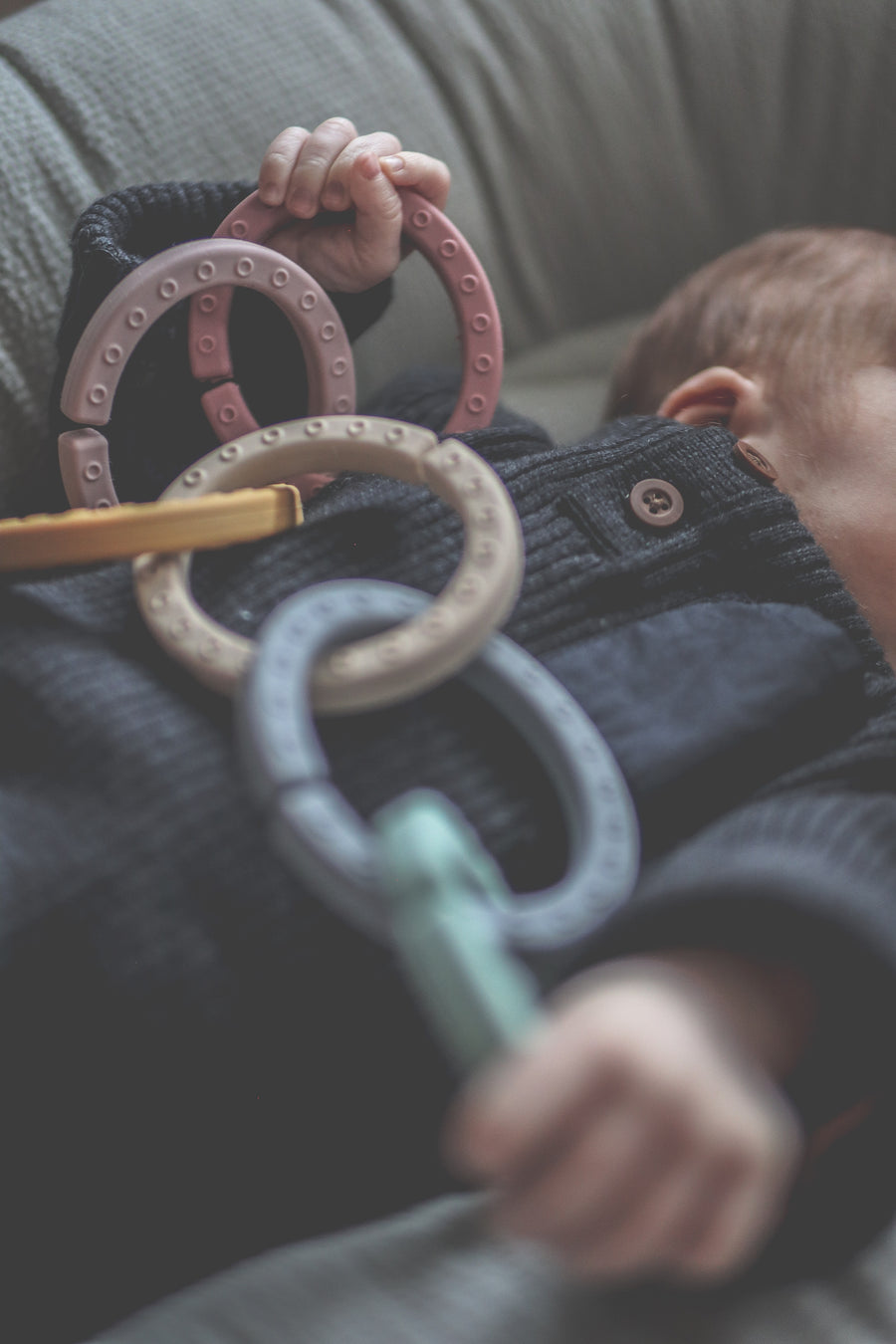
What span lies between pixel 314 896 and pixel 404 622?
0.12 m

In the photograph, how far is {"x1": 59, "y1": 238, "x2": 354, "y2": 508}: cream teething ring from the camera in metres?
0.56

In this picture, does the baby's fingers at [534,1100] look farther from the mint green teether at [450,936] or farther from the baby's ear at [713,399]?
the baby's ear at [713,399]

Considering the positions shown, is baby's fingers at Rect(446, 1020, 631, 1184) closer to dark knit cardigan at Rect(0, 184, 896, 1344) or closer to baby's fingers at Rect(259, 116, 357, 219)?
dark knit cardigan at Rect(0, 184, 896, 1344)

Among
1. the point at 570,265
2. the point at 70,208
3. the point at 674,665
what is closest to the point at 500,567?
the point at 674,665

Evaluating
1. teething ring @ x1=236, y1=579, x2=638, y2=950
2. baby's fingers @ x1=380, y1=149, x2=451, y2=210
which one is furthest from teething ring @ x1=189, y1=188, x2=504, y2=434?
teething ring @ x1=236, y1=579, x2=638, y2=950

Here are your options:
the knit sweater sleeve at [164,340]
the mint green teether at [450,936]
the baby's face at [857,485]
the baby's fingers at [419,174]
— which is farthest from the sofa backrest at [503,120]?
the mint green teether at [450,936]

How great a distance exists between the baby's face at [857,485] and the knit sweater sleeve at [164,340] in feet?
0.91

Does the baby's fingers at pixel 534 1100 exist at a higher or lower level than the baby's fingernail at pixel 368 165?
lower

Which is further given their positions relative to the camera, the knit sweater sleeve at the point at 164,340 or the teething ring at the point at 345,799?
the knit sweater sleeve at the point at 164,340

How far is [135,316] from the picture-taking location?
56cm

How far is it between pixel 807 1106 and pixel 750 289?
576 millimetres

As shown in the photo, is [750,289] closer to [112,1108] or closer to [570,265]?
[570,265]

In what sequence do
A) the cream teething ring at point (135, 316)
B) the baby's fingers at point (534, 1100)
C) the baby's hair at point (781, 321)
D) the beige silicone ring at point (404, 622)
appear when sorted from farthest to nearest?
the baby's hair at point (781, 321) < the cream teething ring at point (135, 316) < the beige silicone ring at point (404, 622) < the baby's fingers at point (534, 1100)

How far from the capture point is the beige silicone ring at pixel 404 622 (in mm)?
420
